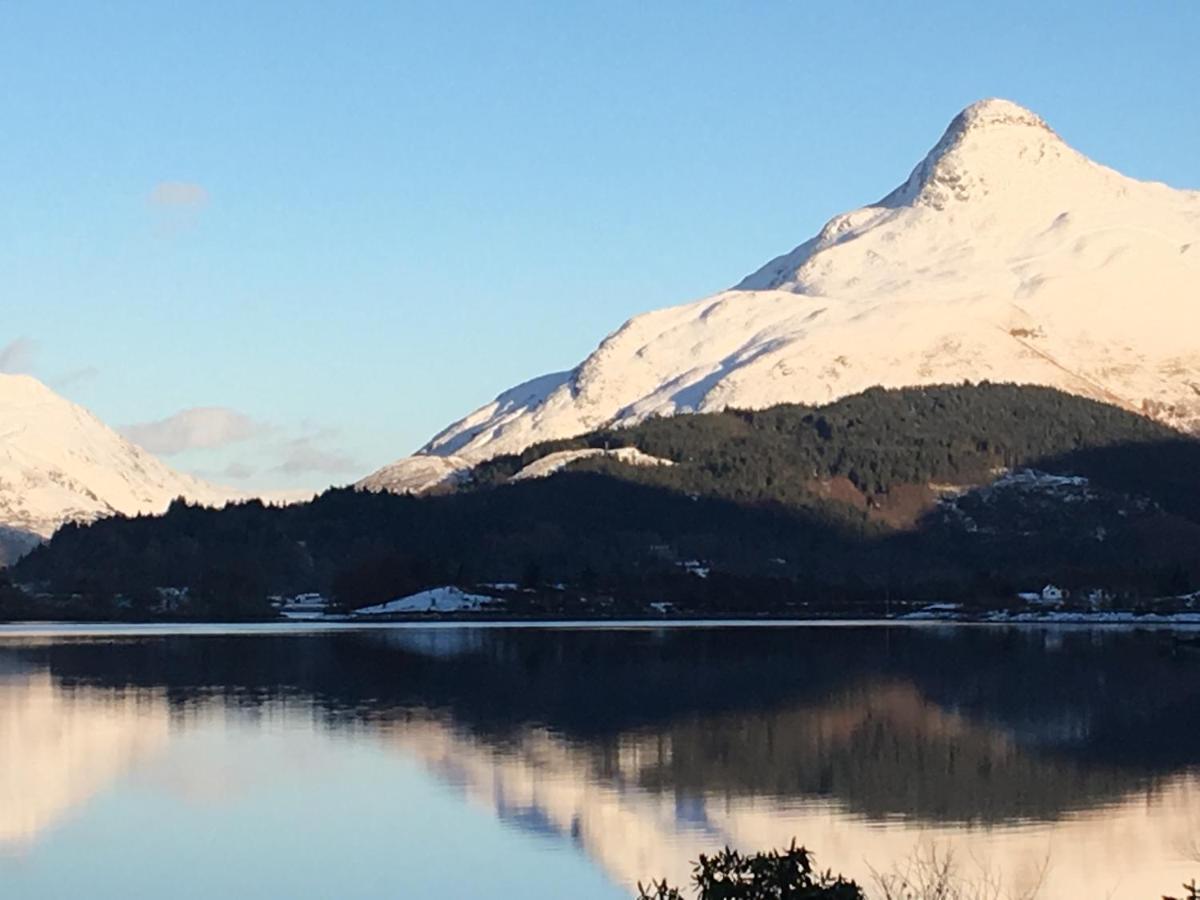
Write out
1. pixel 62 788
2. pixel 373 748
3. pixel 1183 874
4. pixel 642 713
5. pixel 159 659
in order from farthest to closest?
pixel 159 659
pixel 642 713
pixel 373 748
pixel 62 788
pixel 1183 874

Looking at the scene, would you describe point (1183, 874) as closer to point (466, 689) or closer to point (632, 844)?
point (632, 844)

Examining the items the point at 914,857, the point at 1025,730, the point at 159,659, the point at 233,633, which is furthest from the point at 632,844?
the point at 233,633

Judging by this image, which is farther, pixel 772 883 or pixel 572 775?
pixel 572 775

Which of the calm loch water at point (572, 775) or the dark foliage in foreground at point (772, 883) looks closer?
the dark foliage in foreground at point (772, 883)

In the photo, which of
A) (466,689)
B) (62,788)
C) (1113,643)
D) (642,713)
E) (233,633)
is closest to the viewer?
(62,788)

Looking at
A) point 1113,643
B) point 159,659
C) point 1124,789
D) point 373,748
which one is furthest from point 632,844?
point 1113,643

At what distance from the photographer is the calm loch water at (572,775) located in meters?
48.1

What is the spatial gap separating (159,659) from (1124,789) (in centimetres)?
8237

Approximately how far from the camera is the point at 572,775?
210 ft

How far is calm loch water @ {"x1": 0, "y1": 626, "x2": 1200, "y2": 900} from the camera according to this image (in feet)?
158

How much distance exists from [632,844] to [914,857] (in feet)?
25.8

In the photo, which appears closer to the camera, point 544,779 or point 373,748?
point 544,779

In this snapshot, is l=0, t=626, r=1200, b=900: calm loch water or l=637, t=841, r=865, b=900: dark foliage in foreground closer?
l=637, t=841, r=865, b=900: dark foliage in foreground

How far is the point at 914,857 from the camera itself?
46.1 meters
